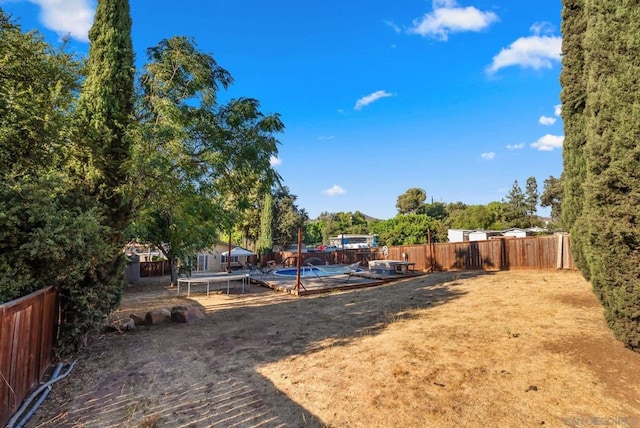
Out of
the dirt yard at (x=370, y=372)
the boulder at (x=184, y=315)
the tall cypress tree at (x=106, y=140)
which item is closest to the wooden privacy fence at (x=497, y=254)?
the dirt yard at (x=370, y=372)

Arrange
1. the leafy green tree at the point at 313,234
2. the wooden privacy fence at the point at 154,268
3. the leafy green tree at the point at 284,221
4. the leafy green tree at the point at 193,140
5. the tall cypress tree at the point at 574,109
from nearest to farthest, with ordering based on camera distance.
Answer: the leafy green tree at the point at 193,140
the tall cypress tree at the point at 574,109
the wooden privacy fence at the point at 154,268
the leafy green tree at the point at 284,221
the leafy green tree at the point at 313,234

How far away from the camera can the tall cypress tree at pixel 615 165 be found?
3.86 metres

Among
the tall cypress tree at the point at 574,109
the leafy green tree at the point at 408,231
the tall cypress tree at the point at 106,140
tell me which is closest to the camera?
the tall cypress tree at the point at 106,140

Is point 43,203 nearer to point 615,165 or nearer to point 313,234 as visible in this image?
point 615,165

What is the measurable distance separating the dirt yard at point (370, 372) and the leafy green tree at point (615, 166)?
2.74 ft

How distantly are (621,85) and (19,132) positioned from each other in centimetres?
828

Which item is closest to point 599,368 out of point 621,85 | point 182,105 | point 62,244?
point 621,85

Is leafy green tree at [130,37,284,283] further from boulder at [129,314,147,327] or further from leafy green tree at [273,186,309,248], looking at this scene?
leafy green tree at [273,186,309,248]

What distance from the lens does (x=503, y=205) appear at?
45312 mm

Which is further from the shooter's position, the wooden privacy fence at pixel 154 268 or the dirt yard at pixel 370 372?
the wooden privacy fence at pixel 154 268

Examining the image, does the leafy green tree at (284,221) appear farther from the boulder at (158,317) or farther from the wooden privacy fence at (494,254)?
the boulder at (158,317)

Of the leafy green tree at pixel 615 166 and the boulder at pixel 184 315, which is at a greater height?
the leafy green tree at pixel 615 166

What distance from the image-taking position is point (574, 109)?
7.04 m

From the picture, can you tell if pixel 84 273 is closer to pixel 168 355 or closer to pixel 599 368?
pixel 168 355
